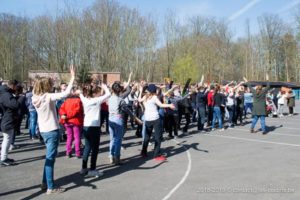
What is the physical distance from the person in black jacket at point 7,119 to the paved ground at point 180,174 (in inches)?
15.2

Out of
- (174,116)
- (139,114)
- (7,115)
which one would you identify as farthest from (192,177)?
(139,114)

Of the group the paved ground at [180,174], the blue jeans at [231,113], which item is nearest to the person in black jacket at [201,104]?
the blue jeans at [231,113]

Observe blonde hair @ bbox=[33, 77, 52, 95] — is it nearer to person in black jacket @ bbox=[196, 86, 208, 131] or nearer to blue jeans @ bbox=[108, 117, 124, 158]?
blue jeans @ bbox=[108, 117, 124, 158]

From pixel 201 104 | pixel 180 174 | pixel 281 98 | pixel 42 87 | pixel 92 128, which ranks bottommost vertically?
pixel 180 174

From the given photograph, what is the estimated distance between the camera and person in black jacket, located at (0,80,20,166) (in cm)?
843

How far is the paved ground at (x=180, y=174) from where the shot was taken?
243 inches

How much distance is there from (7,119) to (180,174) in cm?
419

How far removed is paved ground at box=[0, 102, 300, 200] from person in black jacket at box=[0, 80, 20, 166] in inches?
15.2

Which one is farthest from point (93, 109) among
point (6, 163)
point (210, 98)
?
point (210, 98)

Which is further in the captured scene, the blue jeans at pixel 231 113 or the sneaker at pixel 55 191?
the blue jeans at pixel 231 113

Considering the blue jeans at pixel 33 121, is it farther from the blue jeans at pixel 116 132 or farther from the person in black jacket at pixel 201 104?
the person in black jacket at pixel 201 104

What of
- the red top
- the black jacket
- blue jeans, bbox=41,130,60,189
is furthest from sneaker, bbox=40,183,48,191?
the red top

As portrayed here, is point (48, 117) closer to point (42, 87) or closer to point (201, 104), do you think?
point (42, 87)

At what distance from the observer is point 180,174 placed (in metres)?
7.52
